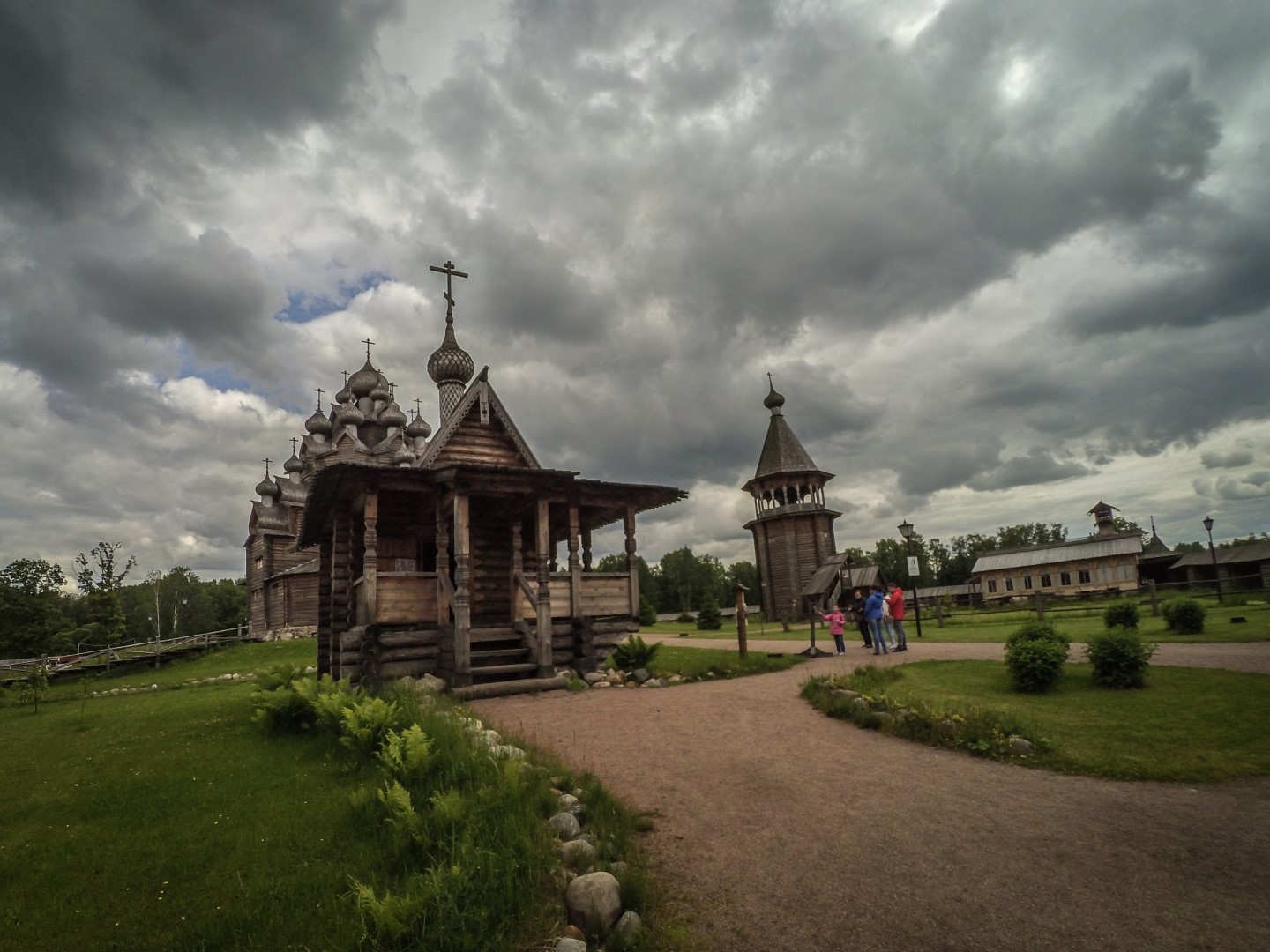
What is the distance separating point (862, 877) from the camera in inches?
183

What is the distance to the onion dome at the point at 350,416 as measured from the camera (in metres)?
41.0

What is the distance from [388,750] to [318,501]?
11.7 meters

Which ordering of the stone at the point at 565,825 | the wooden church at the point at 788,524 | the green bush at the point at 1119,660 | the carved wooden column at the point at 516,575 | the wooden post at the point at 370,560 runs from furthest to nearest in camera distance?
the wooden church at the point at 788,524, the carved wooden column at the point at 516,575, the wooden post at the point at 370,560, the green bush at the point at 1119,660, the stone at the point at 565,825

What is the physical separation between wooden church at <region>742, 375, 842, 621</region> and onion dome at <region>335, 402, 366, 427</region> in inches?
1012

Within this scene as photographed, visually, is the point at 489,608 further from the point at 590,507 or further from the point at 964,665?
the point at 964,665

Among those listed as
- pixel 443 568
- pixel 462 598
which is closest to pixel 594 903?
pixel 462 598

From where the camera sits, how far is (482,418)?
57.9ft

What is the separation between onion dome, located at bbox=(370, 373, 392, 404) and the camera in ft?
136

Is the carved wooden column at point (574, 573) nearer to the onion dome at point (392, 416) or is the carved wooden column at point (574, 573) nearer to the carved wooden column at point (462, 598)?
the carved wooden column at point (462, 598)

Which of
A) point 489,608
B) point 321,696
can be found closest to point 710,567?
point 489,608

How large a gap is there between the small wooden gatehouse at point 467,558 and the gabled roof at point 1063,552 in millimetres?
44792

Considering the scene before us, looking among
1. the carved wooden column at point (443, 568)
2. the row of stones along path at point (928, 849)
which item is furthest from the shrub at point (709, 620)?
the row of stones along path at point (928, 849)

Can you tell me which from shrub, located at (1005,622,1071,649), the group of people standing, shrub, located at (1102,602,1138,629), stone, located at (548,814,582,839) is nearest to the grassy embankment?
stone, located at (548,814,582,839)

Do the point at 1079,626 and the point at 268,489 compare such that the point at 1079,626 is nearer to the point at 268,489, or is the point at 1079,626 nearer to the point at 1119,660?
the point at 1119,660
